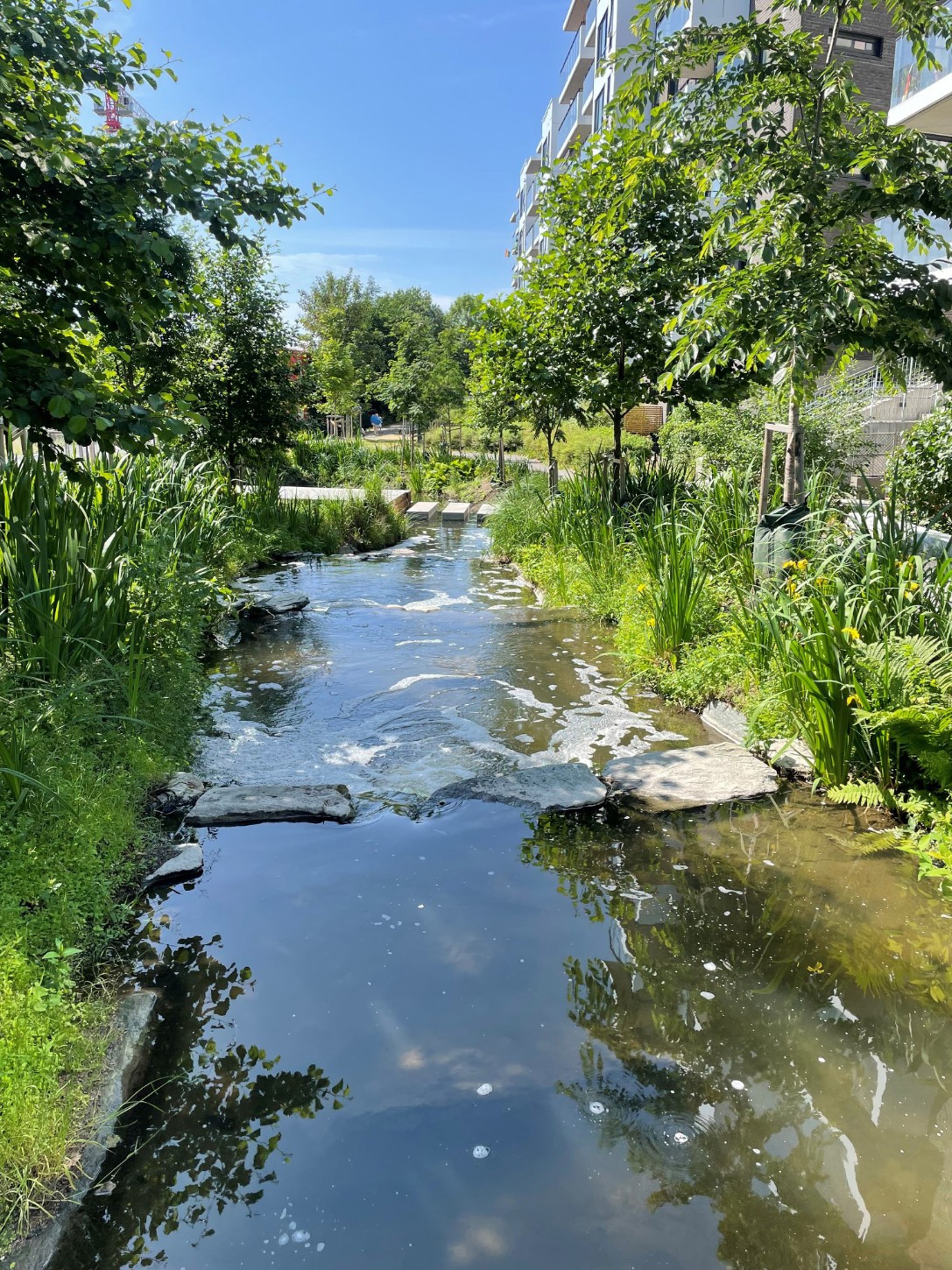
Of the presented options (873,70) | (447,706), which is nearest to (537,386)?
(447,706)

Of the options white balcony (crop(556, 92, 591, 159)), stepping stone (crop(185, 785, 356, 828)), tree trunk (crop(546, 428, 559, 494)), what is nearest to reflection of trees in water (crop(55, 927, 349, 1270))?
stepping stone (crop(185, 785, 356, 828))

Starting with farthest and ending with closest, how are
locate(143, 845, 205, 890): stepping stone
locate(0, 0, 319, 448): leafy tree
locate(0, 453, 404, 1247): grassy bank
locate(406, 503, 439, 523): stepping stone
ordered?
locate(406, 503, 439, 523): stepping stone
locate(143, 845, 205, 890): stepping stone
locate(0, 0, 319, 448): leafy tree
locate(0, 453, 404, 1247): grassy bank

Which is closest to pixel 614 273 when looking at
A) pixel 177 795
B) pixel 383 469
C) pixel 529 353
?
pixel 529 353

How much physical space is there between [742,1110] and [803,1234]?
41 cm

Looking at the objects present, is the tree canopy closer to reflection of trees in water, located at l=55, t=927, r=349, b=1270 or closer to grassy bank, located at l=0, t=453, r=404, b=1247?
grassy bank, located at l=0, t=453, r=404, b=1247

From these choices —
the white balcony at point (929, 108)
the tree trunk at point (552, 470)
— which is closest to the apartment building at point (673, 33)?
the white balcony at point (929, 108)

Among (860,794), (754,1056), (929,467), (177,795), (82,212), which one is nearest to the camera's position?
(754,1056)

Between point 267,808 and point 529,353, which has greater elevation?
point 529,353

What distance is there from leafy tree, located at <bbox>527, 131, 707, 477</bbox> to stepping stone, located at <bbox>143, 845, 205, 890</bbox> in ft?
20.7

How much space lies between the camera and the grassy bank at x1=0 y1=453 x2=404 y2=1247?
2385mm

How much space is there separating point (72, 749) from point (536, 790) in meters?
2.49

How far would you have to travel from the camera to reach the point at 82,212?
3.65 m

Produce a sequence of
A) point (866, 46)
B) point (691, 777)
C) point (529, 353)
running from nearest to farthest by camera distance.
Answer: point (691, 777) → point (529, 353) → point (866, 46)

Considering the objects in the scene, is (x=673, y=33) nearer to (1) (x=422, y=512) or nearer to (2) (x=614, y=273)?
(2) (x=614, y=273)
